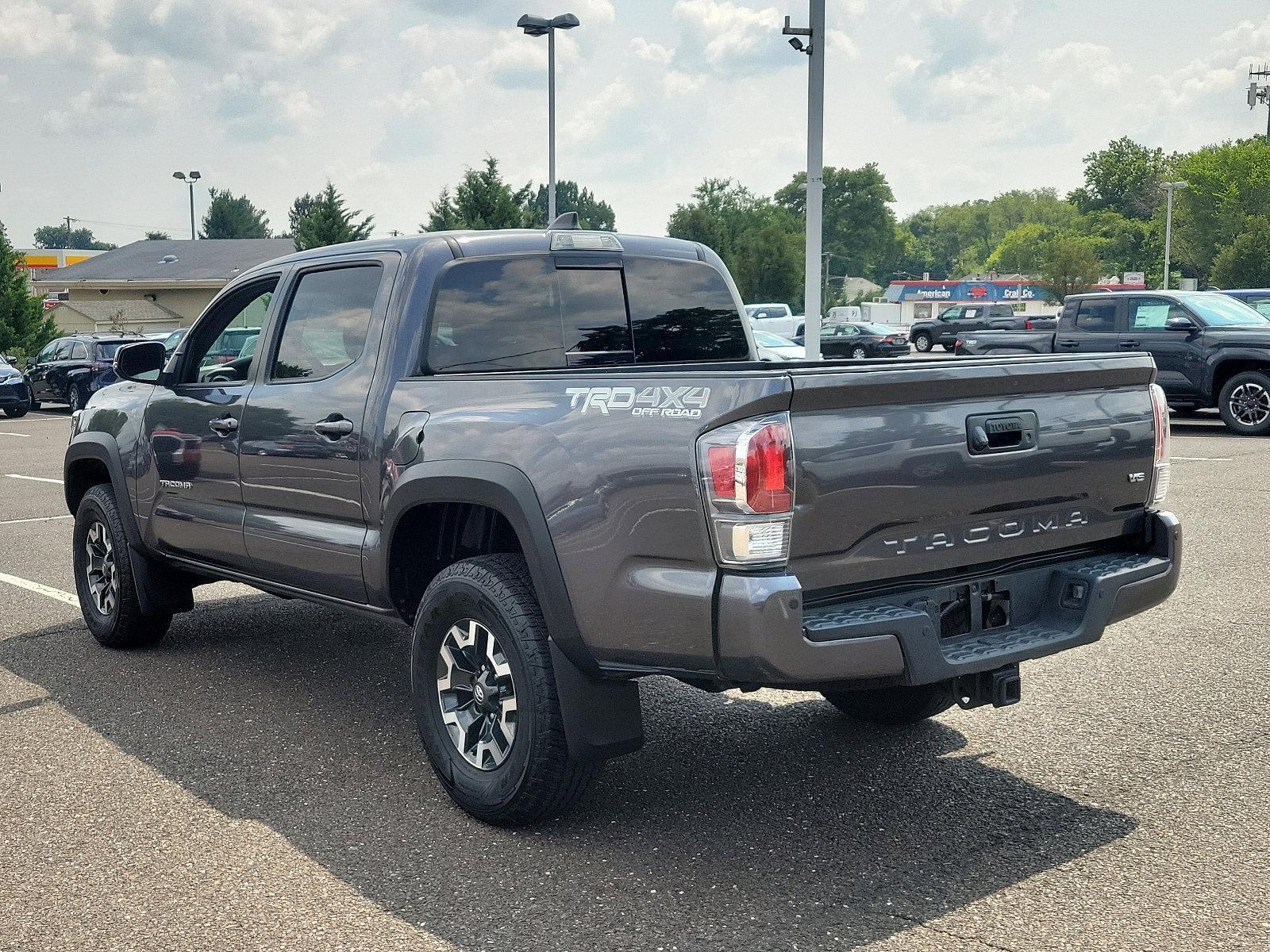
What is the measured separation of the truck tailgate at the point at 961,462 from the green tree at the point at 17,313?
39783mm

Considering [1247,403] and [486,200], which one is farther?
[486,200]

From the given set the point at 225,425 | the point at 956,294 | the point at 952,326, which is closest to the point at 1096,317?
the point at 225,425

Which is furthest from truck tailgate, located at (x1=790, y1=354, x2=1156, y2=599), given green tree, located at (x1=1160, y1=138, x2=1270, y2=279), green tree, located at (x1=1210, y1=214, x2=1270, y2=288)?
green tree, located at (x1=1160, y1=138, x2=1270, y2=279)

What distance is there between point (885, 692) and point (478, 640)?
5.75 ft

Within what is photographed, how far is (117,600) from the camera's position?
6746 millimetres

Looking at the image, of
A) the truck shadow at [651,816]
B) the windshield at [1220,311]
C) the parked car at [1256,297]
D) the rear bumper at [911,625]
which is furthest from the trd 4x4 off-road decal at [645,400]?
the parked car at [1256,297]

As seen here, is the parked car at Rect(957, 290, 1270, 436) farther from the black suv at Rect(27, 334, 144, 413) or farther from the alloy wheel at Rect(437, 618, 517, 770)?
the black suv at Rect(27, 334, 144, 413)

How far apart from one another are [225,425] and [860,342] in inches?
1563

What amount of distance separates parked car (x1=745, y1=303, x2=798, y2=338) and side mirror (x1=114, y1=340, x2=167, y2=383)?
3673 cm

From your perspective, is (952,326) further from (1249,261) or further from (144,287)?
(1249,261)

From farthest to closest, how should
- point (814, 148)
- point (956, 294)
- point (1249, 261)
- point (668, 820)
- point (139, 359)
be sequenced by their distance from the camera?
Result: 1. point (956, 294)
2. point (1249, 261)
3. point (814, 148)
4. point (139, 359)
5. point (668, 820)

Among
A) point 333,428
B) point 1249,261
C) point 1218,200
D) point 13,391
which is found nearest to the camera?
point 333,428

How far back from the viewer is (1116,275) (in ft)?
437

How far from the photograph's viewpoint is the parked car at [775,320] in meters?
45.4
